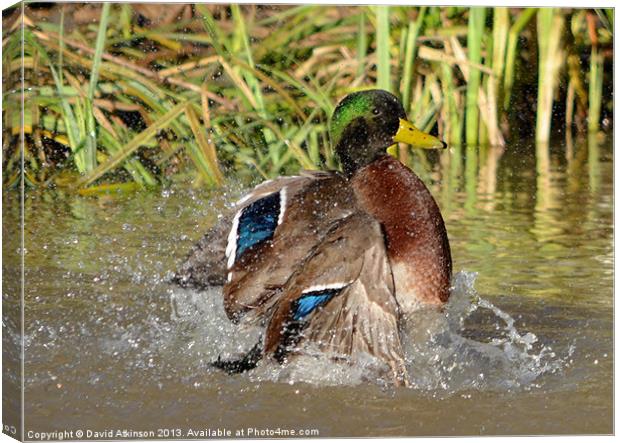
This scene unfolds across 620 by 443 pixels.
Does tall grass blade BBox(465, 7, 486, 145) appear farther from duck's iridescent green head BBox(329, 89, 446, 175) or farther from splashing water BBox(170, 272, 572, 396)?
splashing water BBox(170, 272, 572, 396)

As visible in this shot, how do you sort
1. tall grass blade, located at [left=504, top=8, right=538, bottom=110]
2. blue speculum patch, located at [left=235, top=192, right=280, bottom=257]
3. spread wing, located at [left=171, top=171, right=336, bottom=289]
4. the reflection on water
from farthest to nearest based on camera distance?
tall grass blade, located at [left=504, top=8, right=538, bottom=110], spread wing, located at [left=171, top=171, right=336, bottom=289], blue speculum patch, located at [left=235, top=192, right=280, bottom=257], the reflection on water

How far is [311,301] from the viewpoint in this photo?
389 centimetres

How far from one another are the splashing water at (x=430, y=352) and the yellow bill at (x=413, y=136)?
0.44 m

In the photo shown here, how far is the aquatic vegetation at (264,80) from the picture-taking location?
14.3 feet

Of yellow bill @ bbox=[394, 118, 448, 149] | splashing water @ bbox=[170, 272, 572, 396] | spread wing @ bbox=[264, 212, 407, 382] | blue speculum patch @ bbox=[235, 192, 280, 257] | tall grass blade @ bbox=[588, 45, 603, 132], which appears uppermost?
tall grass blade @ bbox=[588, 45, 603, 132]

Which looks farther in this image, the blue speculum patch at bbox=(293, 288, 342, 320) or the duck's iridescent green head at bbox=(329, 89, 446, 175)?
the duck's iridescent green head at bbox=(329, 89, 446, 175)

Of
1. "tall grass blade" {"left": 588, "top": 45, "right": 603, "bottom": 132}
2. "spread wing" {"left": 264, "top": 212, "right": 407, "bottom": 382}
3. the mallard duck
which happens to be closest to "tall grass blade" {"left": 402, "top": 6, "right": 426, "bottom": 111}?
the mallard duck

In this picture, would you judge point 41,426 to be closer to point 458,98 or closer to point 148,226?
point 148,226

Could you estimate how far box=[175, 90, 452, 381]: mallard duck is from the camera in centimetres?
389

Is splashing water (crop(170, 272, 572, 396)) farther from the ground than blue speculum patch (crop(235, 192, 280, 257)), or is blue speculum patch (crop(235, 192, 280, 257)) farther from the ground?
blue speculum patch (crop(235, 192, 280, 257))

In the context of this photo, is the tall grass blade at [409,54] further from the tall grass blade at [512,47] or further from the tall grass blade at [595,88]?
the tall grass blade at [595,88]

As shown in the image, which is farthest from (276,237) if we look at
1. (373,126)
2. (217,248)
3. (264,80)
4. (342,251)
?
(264,80)

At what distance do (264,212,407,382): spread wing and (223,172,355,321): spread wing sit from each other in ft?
0.31

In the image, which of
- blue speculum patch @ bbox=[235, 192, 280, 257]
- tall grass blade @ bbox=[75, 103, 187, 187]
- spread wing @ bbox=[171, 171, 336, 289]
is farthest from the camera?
tall grass blade @ bbox=[75, 103, 187, 187]
